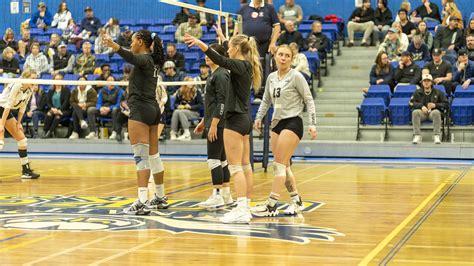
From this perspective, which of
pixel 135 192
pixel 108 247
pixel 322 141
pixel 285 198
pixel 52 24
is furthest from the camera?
pixel 52 24

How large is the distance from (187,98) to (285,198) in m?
9.69

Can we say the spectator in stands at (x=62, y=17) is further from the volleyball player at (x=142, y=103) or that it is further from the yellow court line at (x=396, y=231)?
the volleyball player at (x=142, y=103)

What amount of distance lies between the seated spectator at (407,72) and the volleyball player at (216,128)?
1069 centimetres

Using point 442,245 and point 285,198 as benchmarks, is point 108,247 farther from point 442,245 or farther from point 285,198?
point 285,198

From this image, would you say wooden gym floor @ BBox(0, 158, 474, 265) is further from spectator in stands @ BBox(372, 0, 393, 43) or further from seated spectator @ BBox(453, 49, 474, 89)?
spectator in stands @ BBox(372, 0, 393, 43)

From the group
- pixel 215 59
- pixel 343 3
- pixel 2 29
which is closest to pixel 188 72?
pixel 343 3

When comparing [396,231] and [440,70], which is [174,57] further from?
[396,231]

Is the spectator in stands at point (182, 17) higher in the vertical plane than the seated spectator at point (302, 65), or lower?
higher

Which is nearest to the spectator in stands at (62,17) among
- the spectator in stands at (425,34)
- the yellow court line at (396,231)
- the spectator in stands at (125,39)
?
the spectator in stands at (125,39)

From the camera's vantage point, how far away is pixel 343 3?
2592cm

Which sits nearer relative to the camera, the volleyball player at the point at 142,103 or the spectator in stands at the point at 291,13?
the volleyball player at the point at 142,103

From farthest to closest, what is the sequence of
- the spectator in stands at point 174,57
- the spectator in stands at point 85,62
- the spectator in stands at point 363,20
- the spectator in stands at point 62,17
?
1. the spectator in stands at point 62,17
2. the spectator in stands at point 85,62
3. the spectator in stands at point 363,20
4. the spectator in stands at point 174,57

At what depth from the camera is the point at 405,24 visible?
904 inches

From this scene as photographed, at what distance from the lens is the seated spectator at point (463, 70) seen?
66.7 feet
